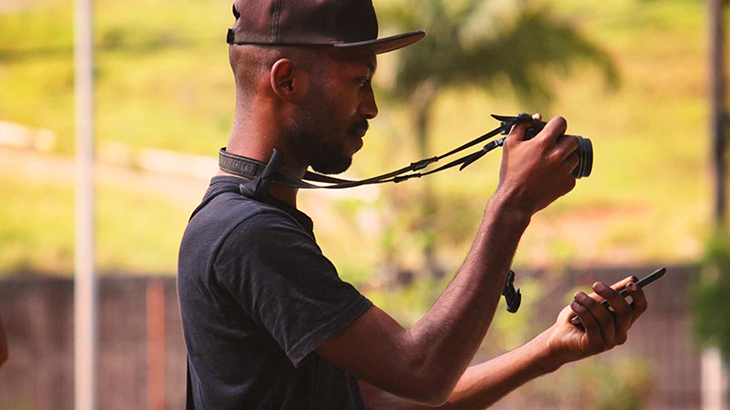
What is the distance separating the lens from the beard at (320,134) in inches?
84.7

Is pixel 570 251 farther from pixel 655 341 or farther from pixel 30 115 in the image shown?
pixel 30 115

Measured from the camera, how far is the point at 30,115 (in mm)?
22781

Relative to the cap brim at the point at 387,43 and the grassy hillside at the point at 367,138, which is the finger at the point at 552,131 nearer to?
the cap brim at the point at 387,43

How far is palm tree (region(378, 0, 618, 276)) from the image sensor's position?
522 inches

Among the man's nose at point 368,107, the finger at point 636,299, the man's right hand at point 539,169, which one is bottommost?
the finger at point 636,299

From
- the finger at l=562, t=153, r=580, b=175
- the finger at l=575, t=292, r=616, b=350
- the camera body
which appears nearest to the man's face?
the camera body

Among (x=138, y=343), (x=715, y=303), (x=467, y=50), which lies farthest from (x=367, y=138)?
(x=715, y=303)

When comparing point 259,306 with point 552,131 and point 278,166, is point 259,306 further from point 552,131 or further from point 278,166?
point 552,131

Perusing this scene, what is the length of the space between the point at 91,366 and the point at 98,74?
519 inches

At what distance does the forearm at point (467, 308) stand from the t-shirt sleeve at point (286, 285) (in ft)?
0.39

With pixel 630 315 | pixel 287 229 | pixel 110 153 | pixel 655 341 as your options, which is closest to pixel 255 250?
pixel 287 229

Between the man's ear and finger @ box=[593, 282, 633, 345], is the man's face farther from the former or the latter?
finger @ box=[593, 282, 633, 345]

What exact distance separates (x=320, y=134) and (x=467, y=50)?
38.5ft

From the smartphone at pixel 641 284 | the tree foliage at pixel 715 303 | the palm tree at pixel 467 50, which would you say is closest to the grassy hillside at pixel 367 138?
the palm tree at pixel 467 50
